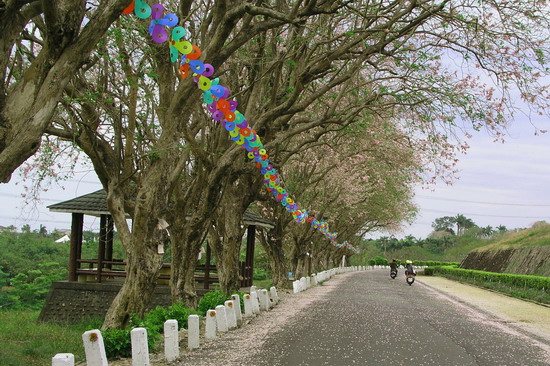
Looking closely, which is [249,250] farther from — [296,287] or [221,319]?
[221,319]

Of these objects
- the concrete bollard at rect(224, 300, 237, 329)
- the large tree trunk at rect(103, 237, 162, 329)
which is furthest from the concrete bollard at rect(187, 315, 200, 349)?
the concrete bollard at rect(224, 300, 237, 329)

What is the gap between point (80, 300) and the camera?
19938mm

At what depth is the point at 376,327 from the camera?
13.5 m

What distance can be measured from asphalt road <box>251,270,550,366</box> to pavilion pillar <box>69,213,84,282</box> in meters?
8.08

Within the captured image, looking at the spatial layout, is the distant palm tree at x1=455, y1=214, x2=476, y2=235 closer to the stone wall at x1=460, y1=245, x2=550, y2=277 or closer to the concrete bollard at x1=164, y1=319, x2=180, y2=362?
the stone wall at x1=460, y1=245, x2=550, y2=277

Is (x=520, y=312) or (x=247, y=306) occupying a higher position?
(x=247, y=306)

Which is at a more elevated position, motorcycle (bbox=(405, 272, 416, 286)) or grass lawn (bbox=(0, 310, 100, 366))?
motorcycle (bbox=(405, 272, 416, 286))

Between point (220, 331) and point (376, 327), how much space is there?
138 inches

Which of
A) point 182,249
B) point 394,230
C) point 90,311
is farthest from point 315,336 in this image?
point 394,230

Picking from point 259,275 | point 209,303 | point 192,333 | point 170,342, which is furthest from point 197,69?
point 259,275

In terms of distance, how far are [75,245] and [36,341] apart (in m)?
5.28

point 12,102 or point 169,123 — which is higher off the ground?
point 169,123

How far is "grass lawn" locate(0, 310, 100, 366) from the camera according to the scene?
1286cm

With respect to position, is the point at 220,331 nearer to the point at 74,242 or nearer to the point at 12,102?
the point at 12,102
